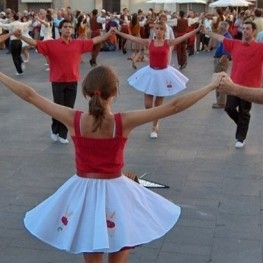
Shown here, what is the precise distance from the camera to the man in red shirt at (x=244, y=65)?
8469 millimetres

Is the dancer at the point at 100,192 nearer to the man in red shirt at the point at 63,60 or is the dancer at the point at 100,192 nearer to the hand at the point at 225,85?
the hand at the point at 225,85

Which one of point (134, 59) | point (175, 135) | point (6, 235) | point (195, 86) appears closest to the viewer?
point (6, 235)

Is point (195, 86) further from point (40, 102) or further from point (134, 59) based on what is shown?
point (40, 102)

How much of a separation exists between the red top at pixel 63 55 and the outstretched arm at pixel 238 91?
522 centimetres

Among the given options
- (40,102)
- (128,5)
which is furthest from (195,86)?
(128,5)

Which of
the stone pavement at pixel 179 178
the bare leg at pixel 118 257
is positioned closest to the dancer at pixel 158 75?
the stone pavement at pixel 179 178

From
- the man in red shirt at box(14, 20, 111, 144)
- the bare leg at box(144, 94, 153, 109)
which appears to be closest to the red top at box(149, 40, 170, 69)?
the bare leg at box(144, 94, 153, 109)

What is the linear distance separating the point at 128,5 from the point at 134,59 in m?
22.7

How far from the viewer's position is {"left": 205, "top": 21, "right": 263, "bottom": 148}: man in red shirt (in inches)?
333

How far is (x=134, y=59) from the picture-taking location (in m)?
18.7

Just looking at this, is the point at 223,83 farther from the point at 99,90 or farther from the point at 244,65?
the point at 244,65

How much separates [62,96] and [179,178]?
275 centimetres

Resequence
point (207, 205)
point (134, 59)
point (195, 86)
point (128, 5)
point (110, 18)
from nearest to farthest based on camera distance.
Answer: point (207, 205), point (195, 86), point (134, 59), point (110, 18), point (128, 5)

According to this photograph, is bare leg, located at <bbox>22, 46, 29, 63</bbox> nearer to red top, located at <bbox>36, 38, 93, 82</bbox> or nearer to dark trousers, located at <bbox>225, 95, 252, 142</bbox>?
red top, located at <bbox>36, 38, 93, 82</bbox>
